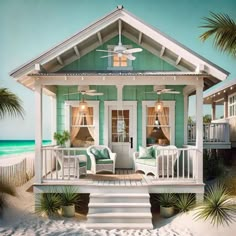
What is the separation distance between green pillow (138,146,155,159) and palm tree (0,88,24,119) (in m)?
2.55

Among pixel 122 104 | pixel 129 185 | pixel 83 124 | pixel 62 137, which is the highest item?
pixel 122 104

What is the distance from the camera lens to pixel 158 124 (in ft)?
22.6

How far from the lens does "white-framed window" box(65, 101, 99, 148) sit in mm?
6863

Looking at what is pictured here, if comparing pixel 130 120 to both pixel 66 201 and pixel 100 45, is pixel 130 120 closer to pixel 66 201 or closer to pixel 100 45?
pixel 100 45

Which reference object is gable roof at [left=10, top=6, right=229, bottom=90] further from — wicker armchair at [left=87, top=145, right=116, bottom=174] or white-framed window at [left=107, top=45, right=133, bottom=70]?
wicker armchair at [left=87, top=145, right=116, bottom=174]

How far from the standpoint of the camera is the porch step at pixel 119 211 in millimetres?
4848

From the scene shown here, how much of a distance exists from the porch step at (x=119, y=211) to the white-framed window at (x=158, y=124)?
184cm

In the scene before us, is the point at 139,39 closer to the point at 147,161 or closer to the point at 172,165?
the point at 147,161

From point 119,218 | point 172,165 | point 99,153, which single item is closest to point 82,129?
point 99,153

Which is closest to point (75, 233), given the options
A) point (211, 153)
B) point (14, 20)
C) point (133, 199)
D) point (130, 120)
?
point (133, 199)

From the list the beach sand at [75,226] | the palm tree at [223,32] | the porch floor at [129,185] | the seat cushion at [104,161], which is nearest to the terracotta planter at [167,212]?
the beach sand at [75,226]

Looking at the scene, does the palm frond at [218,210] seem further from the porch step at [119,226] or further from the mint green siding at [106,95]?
the mint green siding at [106,95]

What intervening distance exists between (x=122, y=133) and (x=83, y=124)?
2.87 feet

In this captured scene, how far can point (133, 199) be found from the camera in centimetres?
520
